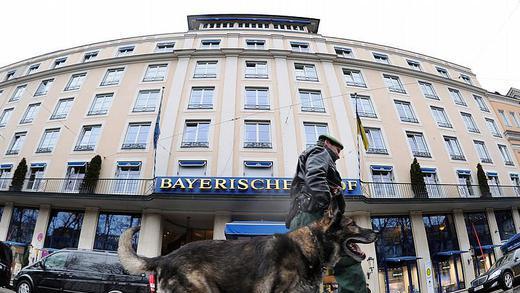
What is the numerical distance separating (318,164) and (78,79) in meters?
26.4

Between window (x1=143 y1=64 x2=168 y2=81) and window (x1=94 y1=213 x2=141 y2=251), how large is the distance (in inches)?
408

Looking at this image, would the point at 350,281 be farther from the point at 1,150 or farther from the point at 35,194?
the point at 1,150

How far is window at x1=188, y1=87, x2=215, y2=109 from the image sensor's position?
19906 millimetres

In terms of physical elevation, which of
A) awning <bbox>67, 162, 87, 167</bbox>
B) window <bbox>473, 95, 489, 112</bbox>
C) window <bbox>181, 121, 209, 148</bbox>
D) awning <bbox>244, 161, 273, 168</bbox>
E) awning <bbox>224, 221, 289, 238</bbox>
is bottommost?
awning <bbox>224, 221, 289, 238</bbox>

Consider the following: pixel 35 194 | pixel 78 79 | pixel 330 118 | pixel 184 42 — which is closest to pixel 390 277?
pixel 330 118


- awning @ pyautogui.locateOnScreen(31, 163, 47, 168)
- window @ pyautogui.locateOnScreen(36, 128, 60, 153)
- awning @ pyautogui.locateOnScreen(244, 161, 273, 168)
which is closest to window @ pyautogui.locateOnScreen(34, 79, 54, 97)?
window @ pyautogui.locateOnScreen(36, 128, 60, 153)

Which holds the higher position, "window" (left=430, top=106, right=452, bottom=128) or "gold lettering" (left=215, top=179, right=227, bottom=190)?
"window" (left=430, top=106, right=452, bottom=128)

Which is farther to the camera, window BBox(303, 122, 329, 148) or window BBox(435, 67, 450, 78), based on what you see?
window BBox(435, 67, 450, 78)

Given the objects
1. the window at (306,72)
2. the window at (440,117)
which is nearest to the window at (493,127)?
the window at (440,117)

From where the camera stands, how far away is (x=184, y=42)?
24.6m

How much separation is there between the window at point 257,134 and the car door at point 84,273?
→ 435 inches

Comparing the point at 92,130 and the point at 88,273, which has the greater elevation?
the point at 92,130

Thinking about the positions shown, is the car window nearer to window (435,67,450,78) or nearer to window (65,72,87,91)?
window (65,72,87,91)

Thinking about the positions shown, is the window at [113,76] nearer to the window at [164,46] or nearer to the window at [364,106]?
the window at [164,46]
